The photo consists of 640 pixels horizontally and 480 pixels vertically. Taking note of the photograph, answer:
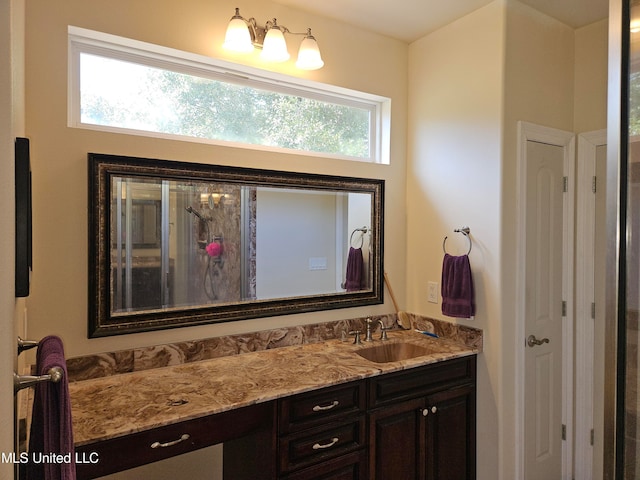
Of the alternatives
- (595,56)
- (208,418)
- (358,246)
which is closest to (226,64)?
(358,246)

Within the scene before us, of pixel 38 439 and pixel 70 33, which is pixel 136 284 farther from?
pixel 70 33

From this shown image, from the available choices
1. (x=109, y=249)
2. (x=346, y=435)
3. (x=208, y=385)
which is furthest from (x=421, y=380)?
(x=109, y=249)

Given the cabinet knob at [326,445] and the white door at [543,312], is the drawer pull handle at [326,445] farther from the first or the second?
the white door at [543,312]

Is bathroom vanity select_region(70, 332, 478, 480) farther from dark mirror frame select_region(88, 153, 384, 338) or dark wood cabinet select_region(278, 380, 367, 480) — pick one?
dark mirror frame select_region(88, 153, 384, 338)

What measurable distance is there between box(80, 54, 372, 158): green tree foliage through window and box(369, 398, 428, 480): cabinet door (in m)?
1.51

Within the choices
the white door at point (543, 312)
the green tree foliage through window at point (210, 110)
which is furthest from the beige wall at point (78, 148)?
the white door at point (543, 312)

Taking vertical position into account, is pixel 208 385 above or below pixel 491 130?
below

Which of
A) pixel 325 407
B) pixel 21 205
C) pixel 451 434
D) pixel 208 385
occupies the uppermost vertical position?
pixel 21 205

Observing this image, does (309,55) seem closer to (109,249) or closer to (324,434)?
(109,249)

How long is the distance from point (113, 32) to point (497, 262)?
A: 2.20 m

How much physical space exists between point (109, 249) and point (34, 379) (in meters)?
1.00

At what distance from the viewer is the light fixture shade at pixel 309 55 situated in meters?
A: 2.18

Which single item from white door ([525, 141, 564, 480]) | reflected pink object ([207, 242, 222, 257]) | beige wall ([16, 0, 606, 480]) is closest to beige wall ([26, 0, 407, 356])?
Answer: beige wall ([16, 0, 606, 480])

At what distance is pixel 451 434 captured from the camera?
2.29m
